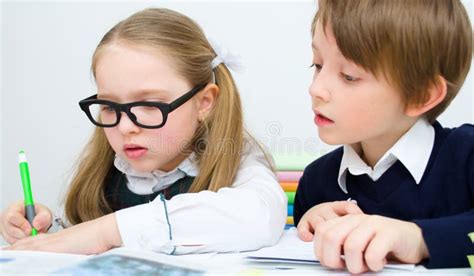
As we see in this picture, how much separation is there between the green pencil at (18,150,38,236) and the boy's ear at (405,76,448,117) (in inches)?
26.8

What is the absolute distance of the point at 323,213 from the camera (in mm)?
1040

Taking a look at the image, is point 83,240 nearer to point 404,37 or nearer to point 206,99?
point 206,99

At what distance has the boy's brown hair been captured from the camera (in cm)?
94

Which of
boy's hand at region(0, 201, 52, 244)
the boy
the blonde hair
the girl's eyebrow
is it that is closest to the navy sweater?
the boy

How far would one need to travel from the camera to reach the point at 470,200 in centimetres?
99

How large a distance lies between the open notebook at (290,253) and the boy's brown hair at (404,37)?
29cm

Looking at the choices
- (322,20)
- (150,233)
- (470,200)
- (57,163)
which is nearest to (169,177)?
(150,233)

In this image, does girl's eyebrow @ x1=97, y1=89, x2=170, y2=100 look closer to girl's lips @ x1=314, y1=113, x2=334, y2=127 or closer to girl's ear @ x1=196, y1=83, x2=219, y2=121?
girl's ear @ x1=196, y1=83, x2=219, y2=121

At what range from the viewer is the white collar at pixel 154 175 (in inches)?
48.4

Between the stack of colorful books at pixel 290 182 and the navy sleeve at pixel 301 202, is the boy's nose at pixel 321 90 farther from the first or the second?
the stack of colorful books at pixel 290 182

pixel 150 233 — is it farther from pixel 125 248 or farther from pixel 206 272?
pixel 206 272

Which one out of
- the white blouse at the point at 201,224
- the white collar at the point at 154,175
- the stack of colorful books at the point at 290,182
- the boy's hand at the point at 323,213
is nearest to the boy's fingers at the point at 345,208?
the boy's hand at the point at 323,213

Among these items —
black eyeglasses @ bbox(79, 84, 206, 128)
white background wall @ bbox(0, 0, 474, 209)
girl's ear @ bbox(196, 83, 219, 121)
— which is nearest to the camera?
black eyeglasses @ bbox(79, 84, 206, 128)

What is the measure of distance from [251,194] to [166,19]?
0.43 m
